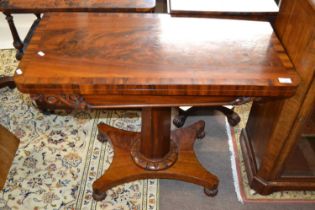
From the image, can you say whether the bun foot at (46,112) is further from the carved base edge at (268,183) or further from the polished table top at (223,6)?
the carved base edge at (268,183)

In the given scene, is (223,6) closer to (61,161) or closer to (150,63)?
(150,63)

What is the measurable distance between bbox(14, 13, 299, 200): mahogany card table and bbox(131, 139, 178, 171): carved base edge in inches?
12.7

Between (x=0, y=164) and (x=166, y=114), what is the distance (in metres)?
0.91

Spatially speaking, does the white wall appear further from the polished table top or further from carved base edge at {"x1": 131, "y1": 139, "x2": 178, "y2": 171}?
the polished table top

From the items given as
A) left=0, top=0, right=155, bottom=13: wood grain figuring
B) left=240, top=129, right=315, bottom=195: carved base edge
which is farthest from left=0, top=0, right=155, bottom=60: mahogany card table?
left=240, top=129, right=315, bottom=195: carved base edge

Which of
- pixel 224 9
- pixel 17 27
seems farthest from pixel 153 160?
pixel 17 27

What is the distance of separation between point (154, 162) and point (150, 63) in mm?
659

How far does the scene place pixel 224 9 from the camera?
1.23m

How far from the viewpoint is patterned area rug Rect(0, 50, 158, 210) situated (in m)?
1.44

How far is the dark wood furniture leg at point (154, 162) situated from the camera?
1.38 metres

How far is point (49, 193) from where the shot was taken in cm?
146

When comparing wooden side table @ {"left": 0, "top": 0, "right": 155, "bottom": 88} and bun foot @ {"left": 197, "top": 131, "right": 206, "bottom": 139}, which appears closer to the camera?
wooden side table @ {"left": 0, "top": 0, "right": 155, "bottom": 88}

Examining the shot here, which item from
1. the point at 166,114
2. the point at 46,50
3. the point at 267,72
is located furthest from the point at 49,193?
the point at 267,72

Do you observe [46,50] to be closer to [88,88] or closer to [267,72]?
[88,88]
